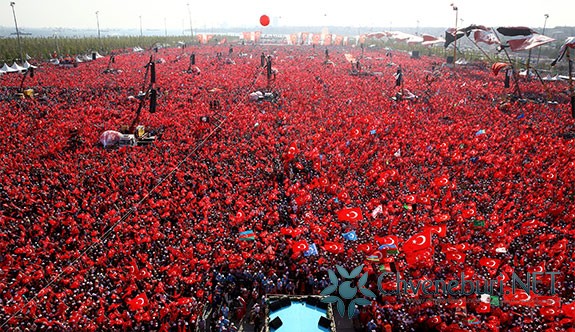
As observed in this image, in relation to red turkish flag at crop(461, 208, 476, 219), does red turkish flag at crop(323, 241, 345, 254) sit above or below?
below

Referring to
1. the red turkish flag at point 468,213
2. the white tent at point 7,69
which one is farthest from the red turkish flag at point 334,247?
the white tent at point 7,69

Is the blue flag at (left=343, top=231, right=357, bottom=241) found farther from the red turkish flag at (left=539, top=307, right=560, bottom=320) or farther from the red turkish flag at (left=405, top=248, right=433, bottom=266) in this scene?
the red turkish flag at (left=539, top=307, right=560, bottom=320)

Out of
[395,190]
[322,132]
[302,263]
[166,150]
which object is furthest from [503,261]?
[166,150]

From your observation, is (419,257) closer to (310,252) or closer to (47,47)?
(310,252)

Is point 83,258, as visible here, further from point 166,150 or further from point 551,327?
point 551,327

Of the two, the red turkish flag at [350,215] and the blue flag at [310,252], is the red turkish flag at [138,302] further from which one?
the red turkish flag at [350,215]

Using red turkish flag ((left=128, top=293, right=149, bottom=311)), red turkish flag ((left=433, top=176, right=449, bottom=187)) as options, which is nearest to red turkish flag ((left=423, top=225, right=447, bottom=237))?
red turkish flag ((left=433, top=176, right=449, bottom=187))

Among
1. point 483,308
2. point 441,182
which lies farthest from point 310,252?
point 441,182
